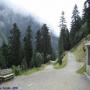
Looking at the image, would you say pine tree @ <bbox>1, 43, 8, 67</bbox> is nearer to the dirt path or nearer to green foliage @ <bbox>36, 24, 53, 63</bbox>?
green foliage @ <bbox>36, 24, 53, 63</bbox>

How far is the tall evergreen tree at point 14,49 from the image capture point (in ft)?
243

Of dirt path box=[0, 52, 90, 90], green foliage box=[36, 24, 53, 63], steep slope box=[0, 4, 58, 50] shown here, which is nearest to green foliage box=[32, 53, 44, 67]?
green foliage box=[36, 24, 53, 63]

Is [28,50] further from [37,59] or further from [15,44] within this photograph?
[37,59]

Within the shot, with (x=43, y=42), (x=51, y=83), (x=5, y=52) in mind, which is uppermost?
(x=43, y=42)

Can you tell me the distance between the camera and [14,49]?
75250 millimetres

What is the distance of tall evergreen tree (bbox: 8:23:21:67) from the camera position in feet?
243

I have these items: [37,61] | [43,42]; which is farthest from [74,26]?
[37,61]

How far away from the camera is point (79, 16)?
9244 centimetres

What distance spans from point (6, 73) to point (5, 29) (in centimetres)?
12710

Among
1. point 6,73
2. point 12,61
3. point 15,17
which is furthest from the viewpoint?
point 15,17

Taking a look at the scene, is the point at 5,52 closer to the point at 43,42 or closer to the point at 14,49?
the point at 14,49

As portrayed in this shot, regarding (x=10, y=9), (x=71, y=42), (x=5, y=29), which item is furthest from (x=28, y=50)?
(x=10, y=9)

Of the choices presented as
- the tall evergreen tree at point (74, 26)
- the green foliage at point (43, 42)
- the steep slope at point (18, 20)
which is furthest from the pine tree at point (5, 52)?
the steep slope at point (18, 20)

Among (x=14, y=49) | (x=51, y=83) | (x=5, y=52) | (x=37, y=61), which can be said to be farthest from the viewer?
(x=14, y=49)
